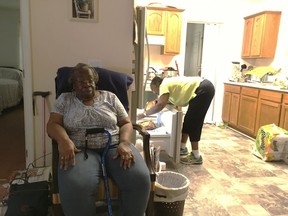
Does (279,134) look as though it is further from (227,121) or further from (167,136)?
(227,121)

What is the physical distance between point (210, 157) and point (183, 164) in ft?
1.56

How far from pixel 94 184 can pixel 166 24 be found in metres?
3.97

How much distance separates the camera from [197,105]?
2887mm

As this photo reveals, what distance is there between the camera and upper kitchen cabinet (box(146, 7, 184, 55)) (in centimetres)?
468

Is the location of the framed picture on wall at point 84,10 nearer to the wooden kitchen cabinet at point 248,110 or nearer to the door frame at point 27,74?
the door frame at point 27,74

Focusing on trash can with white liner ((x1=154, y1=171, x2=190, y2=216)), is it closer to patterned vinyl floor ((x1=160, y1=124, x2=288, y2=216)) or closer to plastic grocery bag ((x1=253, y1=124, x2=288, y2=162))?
patterned vinyl floor ((x1=160, y1=124, x2=288, y2=216))

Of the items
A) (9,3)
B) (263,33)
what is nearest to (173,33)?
(263,33)

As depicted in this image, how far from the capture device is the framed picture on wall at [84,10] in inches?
78.1

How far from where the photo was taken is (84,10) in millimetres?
2002

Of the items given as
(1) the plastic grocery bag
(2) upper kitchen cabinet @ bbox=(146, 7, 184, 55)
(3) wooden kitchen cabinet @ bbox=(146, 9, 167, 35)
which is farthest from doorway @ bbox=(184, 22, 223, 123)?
(1) the plastic grocery bag

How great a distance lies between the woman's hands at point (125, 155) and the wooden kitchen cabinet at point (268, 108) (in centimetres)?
286

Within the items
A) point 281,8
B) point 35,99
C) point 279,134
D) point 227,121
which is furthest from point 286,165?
point 35,99

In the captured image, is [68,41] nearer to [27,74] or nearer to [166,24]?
[27,74]

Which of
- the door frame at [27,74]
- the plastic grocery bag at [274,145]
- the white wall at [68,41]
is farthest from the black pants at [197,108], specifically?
the door frame at [27,74]
